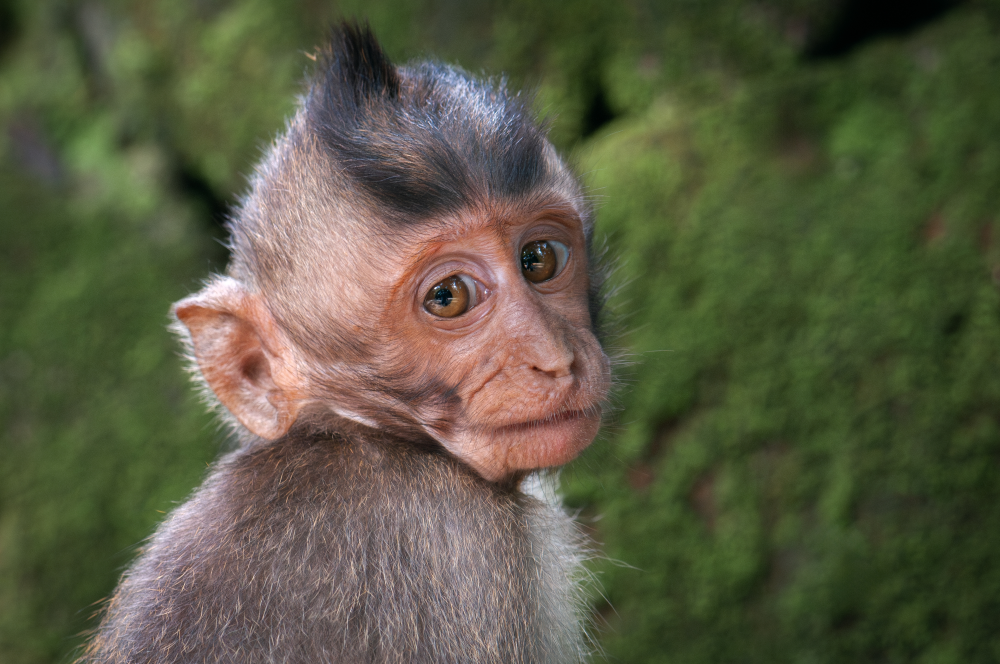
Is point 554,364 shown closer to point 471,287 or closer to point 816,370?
point 471,287

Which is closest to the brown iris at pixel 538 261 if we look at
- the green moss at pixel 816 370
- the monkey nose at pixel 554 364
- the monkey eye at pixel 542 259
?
the monkey eye at pixel 542 259

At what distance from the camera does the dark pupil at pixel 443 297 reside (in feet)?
6.76

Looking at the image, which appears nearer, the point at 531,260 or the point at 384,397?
the point at 384,397

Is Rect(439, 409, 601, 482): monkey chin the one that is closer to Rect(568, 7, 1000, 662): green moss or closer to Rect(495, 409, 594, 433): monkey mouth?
Rect(495, 409, 594, 433): monkey mouth

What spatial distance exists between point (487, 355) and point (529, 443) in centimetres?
24

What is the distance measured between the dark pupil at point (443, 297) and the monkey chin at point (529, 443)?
32 centimetres

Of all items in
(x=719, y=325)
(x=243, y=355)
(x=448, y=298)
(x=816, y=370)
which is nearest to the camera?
(x=448, y=298)

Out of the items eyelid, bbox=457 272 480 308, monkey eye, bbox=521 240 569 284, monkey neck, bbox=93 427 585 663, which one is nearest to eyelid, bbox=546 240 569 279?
monkey eye, bbox=521 240 569 284

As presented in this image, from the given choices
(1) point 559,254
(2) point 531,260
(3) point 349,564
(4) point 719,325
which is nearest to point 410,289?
(2) point 531,260

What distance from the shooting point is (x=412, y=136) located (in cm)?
207

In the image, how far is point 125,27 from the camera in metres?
4.63

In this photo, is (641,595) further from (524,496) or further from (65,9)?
(65,9)

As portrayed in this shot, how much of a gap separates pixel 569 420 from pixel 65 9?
14.1 ft

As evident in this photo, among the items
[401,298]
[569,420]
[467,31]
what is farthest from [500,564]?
[467,31]
